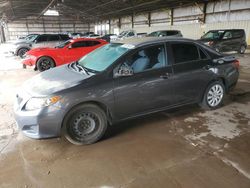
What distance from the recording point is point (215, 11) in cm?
1777

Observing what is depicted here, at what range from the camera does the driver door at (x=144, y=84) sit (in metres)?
3.18

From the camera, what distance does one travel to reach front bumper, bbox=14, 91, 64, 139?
2.76 m

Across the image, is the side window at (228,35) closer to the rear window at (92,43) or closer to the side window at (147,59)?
the rear window at (92,43)

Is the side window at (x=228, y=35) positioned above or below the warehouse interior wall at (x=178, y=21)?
below

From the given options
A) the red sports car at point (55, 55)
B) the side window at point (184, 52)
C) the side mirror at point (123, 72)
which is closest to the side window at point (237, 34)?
the red sports car at point (55, 55)

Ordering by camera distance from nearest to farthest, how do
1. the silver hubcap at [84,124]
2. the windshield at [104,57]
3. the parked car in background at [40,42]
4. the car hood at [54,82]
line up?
the car hood at [54,82] < the silver hubcap at [84,124] < the windshield at [104,57] < the parked car in background at [40,42]

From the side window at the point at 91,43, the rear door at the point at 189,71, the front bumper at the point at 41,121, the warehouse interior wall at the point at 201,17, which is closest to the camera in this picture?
the front bumper at the point at 41,121

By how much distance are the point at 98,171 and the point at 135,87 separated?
1353 millimetres

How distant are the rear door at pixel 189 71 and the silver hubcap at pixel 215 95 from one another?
0.27m

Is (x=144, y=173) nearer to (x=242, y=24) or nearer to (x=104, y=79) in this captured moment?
(x=104, y=79)

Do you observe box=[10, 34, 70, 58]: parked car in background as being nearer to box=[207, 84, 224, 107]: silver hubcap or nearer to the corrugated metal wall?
box=[207, 84, 224, 107]: silver hubcap

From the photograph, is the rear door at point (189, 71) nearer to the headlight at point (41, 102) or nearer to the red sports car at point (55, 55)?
the headlight at point (41, 102)

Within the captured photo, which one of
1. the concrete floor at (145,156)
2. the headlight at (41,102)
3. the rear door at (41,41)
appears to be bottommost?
the concrete floor at (145,156)

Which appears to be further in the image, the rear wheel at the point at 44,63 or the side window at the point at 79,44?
the side window at the point at 79,44
